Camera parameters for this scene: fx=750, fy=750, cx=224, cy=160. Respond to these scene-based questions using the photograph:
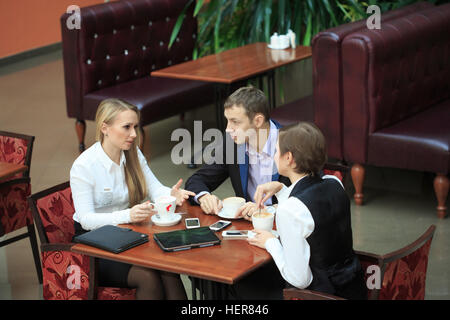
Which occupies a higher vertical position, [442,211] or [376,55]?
[376,55]

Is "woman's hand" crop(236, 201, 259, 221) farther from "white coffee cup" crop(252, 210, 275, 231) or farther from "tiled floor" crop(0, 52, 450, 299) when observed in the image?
"tiled floor" crop(0, 52, 450, 299)

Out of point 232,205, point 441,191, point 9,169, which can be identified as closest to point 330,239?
point 232,205

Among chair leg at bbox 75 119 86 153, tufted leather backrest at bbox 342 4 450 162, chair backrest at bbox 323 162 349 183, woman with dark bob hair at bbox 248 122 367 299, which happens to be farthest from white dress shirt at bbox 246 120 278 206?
chair leg at bbox 75 119 86 153

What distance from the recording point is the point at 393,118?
4617 millimetres

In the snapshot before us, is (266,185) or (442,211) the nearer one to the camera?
(266,185)

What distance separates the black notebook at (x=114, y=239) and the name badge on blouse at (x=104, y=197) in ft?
1.12

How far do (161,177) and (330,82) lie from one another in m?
1.39

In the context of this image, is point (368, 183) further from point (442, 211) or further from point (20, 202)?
point (20, 202)

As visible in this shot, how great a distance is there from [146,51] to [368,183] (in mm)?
2167

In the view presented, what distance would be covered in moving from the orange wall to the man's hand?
6.38m

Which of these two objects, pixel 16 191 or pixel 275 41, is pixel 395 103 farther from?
pixel 16 191

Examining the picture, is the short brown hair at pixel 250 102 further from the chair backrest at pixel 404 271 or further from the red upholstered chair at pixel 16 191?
the red upholstered chair at pixel 16 191
